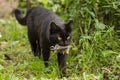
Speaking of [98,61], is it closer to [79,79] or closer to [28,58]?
[79,79]

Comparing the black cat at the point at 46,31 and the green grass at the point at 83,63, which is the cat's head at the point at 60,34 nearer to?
the black cat at the point at 46,31

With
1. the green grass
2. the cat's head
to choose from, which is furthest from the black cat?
the green grass

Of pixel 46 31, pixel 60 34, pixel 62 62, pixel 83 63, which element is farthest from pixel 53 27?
pixel 83 63

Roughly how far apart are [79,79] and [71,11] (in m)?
1.49

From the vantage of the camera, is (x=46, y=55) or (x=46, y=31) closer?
(x=46, y=31)

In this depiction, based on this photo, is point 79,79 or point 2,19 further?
point 2,19

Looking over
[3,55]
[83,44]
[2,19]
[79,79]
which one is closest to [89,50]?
[83,44]

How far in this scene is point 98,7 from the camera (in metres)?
5.46

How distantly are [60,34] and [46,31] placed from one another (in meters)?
0.38

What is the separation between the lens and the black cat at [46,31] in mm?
4672

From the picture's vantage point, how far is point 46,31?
497 centimetres

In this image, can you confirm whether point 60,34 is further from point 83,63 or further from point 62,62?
point 83,63

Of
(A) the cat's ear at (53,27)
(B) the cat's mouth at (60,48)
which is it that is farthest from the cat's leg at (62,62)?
(A) the cat's ear at (53,27)

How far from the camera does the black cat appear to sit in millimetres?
4672
